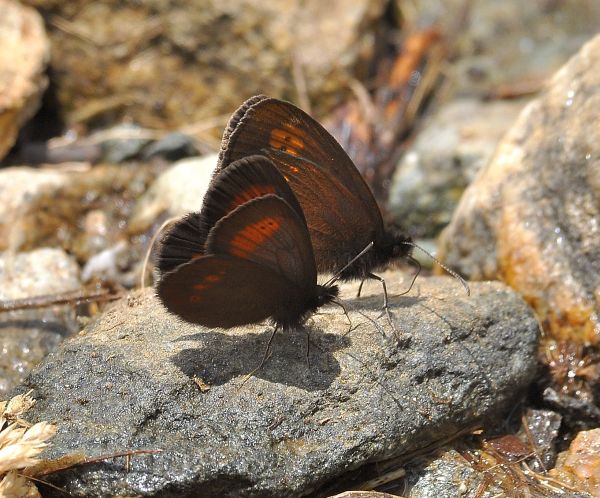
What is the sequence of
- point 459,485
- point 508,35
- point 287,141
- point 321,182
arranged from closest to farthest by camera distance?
point 459,485, point 287,141, point 321,182, point 508,35

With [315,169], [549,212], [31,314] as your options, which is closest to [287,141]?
[315,169]

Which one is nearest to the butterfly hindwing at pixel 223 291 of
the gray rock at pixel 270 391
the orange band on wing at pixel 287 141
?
the gray rock at pixel 270 391

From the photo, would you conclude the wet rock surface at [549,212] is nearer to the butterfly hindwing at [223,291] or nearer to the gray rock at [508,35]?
the butterfly hindwing at [223,291]

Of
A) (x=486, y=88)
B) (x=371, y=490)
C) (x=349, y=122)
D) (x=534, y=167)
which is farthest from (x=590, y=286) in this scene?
(x=486, y=88)

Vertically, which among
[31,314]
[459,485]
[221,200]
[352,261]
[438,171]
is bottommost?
[31,314]

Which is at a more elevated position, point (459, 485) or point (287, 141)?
point (287, 141)

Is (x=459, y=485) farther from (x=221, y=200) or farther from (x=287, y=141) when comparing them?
(x=287, y=141)

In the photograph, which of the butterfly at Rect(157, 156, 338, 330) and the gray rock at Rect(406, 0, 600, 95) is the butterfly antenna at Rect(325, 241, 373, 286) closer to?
the butterfly at Rect(157, 156, 338, 330)

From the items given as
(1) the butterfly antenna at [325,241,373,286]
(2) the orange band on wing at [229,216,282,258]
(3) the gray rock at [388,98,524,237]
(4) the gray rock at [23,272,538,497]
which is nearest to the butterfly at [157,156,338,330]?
(2) the orange band on wing at [229,216,282,258]
